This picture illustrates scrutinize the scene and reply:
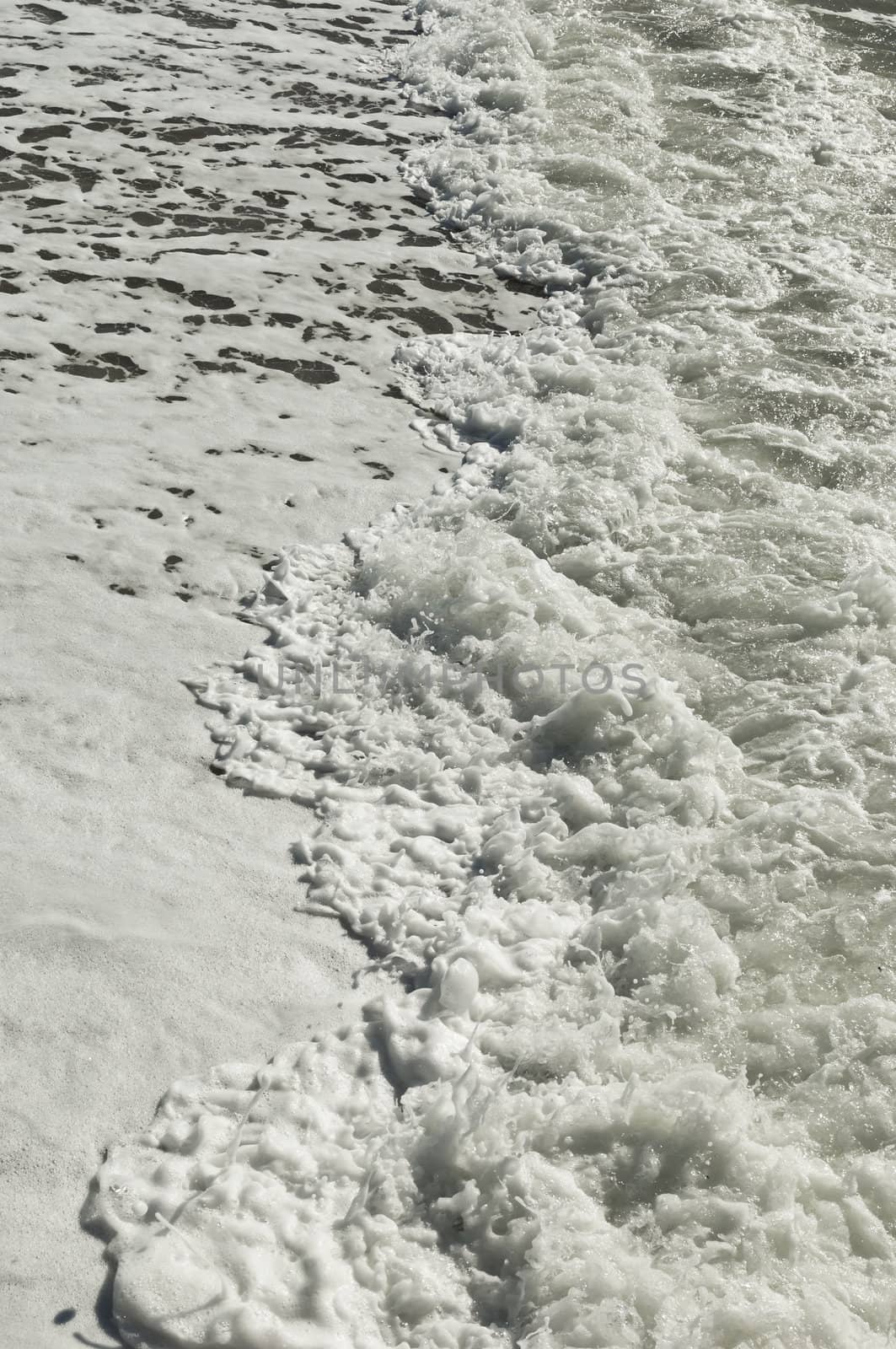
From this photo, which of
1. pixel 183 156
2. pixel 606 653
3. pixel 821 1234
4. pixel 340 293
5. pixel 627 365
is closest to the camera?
pixel 821 1234

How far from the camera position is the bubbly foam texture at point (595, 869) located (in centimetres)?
300

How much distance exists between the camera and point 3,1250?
297 cm

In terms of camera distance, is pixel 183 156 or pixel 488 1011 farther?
pixel 183 156

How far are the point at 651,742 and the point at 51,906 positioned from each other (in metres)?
2.38

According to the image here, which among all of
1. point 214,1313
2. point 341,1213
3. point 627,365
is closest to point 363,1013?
point 341,1213

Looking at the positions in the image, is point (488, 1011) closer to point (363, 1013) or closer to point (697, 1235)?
point (363, 1013)

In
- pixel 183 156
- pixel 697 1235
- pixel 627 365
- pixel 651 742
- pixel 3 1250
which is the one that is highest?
pixel 183 156

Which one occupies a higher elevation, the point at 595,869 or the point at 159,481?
the point at 159,481

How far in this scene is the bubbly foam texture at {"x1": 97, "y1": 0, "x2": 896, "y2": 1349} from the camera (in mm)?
3002

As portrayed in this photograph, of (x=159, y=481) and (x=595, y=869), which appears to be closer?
(x=595, y=869)

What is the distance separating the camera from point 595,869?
4.15 metres

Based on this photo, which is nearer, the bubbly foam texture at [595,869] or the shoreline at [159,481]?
the bubbly foam texture at [595,869]

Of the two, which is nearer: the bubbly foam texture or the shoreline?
the bubbly foam texture

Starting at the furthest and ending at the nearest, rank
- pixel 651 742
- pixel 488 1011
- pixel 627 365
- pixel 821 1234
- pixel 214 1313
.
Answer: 1. pixel 627 365
2. pixel 651 742
3. pixel 488 1011
4. pixel 821 1234
5. pixel 214 1313
